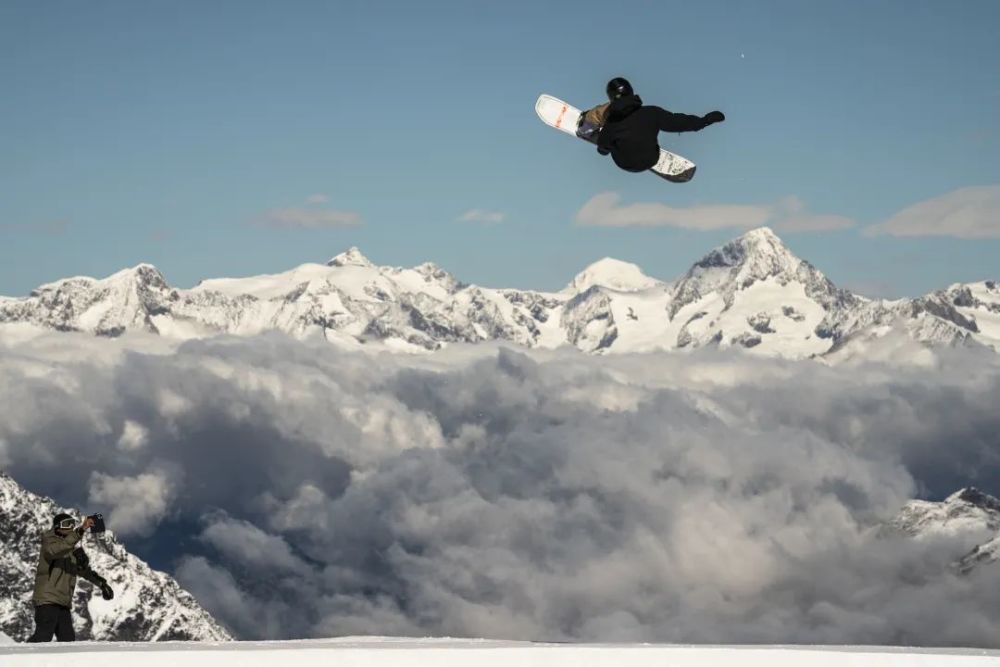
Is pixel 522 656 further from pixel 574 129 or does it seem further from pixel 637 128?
pixel 574 129

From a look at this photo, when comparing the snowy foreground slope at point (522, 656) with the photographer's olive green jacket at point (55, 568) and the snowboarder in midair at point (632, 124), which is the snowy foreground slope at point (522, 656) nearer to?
the photographer's olive green jacket at point (55, 568)

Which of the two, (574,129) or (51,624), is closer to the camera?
(51,624)

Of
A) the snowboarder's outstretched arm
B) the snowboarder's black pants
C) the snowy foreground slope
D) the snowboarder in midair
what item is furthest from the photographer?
the snowboarder's outstretched arm

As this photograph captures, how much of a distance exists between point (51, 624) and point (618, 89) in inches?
511

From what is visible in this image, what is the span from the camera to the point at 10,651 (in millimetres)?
14766

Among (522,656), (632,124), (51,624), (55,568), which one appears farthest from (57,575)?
(632,124)

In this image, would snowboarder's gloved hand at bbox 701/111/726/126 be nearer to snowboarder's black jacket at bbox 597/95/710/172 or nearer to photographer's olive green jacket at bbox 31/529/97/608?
snowboarder's black jacket at bbox 597/95/710/172

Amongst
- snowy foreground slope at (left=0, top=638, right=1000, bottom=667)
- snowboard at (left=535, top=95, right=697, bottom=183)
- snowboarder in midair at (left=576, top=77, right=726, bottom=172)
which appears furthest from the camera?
snowboard at (left=535, top=95, right=697, bottom=183)

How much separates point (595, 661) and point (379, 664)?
2.57 metres

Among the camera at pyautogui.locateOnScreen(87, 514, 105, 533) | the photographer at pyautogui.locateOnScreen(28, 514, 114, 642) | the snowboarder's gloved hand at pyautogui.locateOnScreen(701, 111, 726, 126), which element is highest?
the snowboarder's gloved hand at pyautogui.locateOnScreen(701, 111, 726, 126)

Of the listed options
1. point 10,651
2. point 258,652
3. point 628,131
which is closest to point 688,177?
point 628,131

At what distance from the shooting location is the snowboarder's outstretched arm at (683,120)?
18906 mm

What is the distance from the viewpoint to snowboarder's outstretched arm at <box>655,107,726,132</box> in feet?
62.0

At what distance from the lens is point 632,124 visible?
19.5 meters
